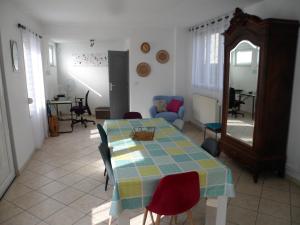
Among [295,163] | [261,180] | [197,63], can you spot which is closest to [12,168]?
[261,180]

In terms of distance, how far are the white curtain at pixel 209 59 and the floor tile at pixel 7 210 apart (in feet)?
12.7

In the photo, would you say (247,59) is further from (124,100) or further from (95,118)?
(95,118)

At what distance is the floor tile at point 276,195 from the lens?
2.71 meters

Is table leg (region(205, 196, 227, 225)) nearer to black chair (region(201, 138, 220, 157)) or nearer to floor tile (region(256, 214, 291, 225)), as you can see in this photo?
black chair (region(201, 138, 220, 157))

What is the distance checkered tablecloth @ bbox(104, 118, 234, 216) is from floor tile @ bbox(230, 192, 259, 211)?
3.18 ft

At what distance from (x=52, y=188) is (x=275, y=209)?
2.68 metres

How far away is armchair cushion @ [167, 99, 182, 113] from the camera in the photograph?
543 centimetres

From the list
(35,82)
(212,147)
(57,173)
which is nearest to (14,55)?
(35,82)

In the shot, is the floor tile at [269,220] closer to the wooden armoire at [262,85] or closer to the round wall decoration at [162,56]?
the wooden armoire at [262,85]

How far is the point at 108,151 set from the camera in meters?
2.19

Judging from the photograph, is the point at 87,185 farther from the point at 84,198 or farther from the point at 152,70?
the point at 152,70

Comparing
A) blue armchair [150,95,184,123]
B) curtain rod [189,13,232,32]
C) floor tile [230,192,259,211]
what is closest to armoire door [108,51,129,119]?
blue armchair [150,95,184,123]

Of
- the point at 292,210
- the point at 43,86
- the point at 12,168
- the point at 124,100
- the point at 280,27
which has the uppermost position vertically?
the point at 280,27

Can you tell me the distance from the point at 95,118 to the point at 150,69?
7.74 feet
